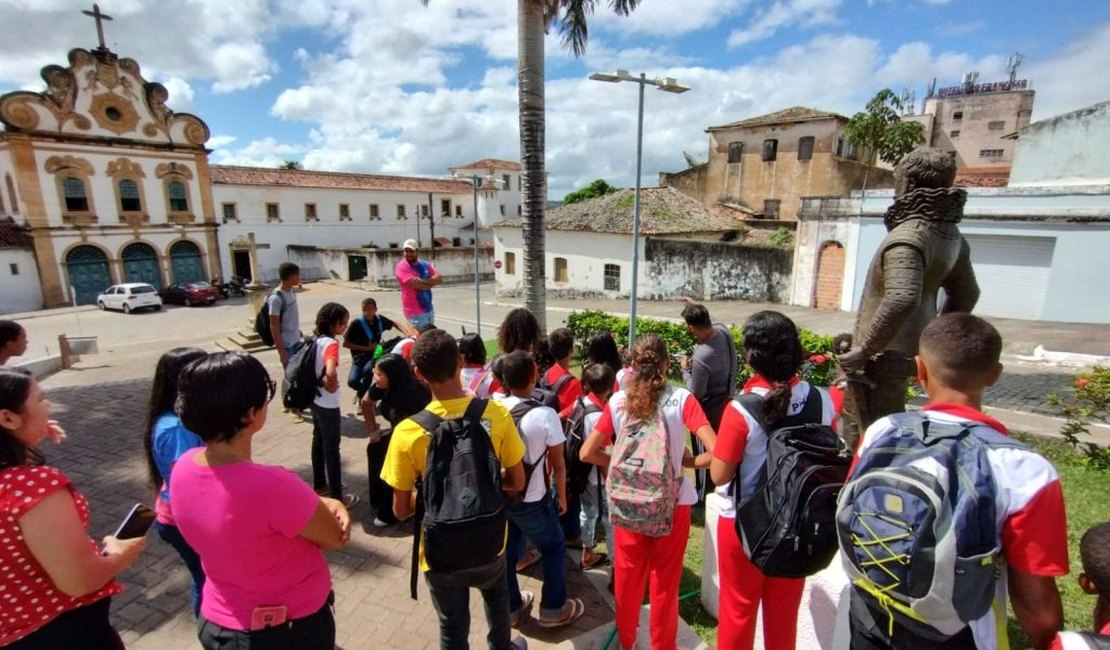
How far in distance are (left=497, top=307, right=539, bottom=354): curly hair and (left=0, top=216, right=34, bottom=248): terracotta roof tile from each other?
32.4m

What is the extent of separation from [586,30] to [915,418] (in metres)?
9.79

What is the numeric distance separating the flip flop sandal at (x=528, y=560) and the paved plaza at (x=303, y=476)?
8cm

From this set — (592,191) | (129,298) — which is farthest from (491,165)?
(129,298)

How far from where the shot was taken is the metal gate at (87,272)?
26.3 meters

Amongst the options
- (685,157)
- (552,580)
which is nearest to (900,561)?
(552,580)

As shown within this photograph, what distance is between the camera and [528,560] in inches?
158

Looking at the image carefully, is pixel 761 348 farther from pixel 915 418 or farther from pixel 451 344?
pixel 451 344

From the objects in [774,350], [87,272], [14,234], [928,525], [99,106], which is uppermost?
[99,106]

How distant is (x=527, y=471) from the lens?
116 inches

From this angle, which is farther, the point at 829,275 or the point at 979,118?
the point at 979,118

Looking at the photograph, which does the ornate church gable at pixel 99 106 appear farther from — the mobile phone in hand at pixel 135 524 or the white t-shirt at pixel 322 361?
the mobile phone in hand at pixel 135 524

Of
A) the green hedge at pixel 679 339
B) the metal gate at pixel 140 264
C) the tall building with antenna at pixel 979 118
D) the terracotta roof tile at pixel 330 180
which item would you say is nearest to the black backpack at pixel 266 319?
the green hedge at pixel 679 339

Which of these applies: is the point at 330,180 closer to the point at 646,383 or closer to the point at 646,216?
the point at 646,216

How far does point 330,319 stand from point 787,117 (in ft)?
111
